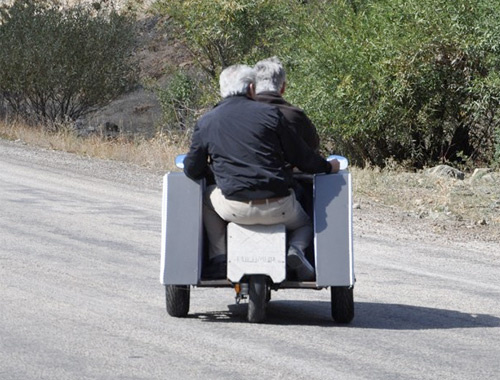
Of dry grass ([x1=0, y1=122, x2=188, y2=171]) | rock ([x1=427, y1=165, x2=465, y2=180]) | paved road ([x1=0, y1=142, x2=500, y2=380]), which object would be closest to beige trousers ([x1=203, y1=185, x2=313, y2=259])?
paved road ([x1=0, y1=142, x2=500, y2=380])

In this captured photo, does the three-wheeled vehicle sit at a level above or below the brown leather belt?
below

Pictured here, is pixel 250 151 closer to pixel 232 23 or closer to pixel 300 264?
pixel 300 264

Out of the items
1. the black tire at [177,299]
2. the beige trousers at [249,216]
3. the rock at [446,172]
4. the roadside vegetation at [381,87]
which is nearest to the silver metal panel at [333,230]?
the beige trousers at [249,216]

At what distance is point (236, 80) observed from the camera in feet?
25.9

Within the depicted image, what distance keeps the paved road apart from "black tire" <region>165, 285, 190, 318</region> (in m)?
0.08

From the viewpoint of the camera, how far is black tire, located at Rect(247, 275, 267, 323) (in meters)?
7.70

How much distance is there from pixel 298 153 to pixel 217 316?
1.36 m

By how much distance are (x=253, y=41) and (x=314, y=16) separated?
369 centimetres

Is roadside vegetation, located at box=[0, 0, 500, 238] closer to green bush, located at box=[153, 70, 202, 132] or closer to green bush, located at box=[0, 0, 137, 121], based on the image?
green bush, located at box=[153, 70, 202, 132]

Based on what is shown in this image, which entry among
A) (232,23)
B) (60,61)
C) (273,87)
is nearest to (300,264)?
(273,87)

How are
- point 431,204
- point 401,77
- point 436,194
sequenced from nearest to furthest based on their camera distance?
point 431,204 → point 436,194 → point 401,77

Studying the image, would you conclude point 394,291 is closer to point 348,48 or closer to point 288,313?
point 288,313

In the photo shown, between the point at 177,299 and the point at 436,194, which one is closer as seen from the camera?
the point at 177,299

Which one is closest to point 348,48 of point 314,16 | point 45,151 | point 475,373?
point 314,16
